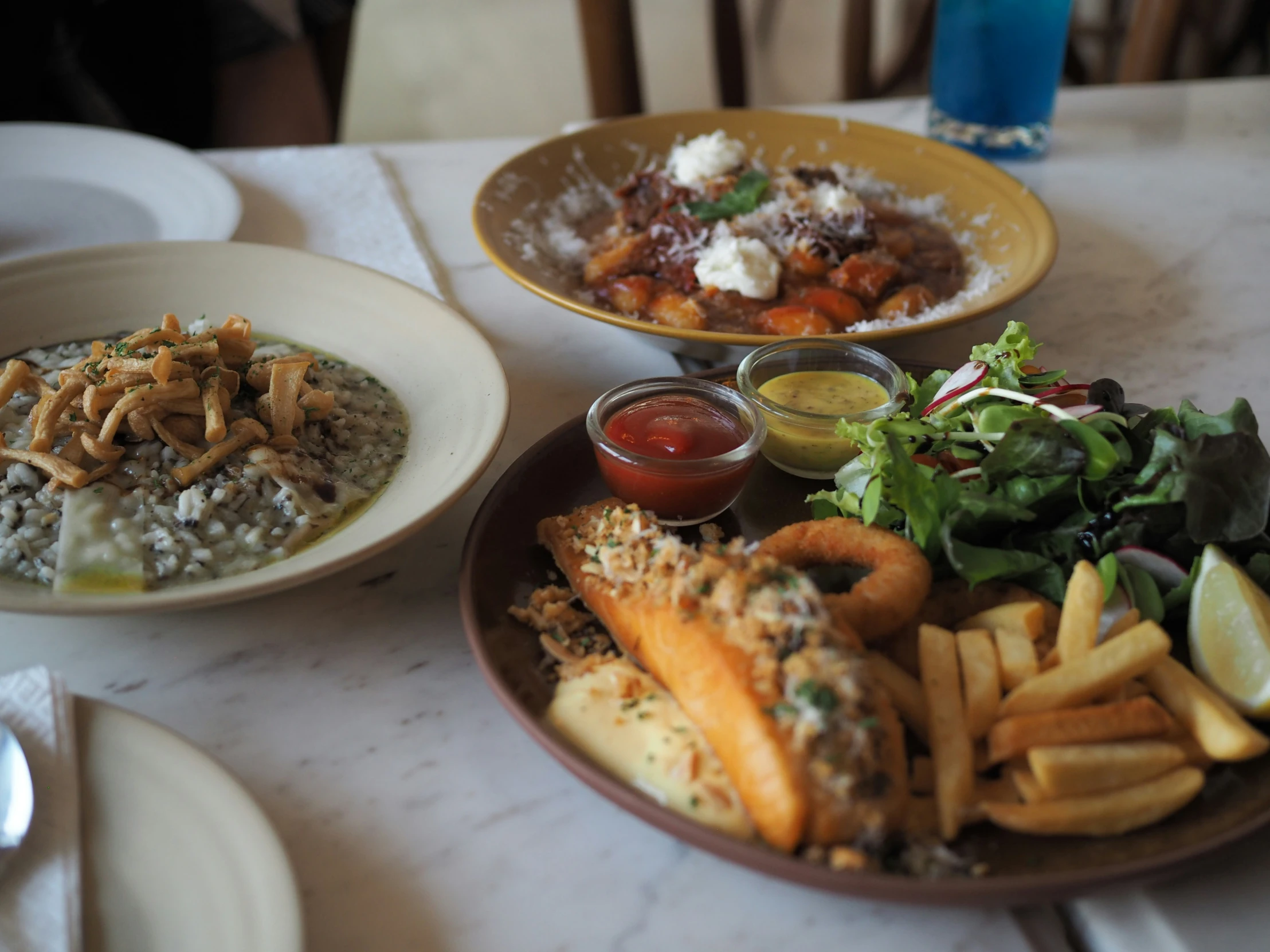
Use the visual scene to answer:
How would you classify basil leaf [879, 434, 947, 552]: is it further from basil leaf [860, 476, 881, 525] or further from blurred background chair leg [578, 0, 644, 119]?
blurred background chair leg [578, 0, 644, 119]

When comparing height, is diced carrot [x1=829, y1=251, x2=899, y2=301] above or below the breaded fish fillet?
below

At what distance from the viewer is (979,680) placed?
1.30 meters

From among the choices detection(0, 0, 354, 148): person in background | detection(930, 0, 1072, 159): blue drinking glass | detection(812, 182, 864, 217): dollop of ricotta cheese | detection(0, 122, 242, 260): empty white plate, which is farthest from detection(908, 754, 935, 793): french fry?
detection(0, 0, 354, 148): person in background

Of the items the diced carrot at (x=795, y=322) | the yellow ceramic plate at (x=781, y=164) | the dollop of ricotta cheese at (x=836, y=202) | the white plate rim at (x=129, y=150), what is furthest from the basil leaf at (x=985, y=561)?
the white plate rim at (x=129, y=150)

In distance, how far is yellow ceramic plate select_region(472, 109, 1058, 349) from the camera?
233 cm

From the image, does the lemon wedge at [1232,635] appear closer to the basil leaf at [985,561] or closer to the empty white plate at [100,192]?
the basil leaf at [985,561]

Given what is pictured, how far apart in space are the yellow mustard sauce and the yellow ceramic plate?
0.34ft

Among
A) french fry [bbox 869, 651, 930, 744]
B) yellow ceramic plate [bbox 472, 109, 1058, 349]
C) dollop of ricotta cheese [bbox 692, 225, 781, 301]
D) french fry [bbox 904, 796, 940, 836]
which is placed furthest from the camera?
dollop of ricotta cheese [bbox 692, 225, 781, 301]

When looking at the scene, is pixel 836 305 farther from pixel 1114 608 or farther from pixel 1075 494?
pixel 1114 608

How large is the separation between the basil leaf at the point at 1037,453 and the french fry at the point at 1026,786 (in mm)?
513

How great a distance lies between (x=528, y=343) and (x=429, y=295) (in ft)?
1.38

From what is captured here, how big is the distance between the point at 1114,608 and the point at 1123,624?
7 cm

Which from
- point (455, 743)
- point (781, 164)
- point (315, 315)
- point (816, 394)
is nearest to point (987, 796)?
point (455, 743)

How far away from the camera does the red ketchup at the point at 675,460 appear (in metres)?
1.74
